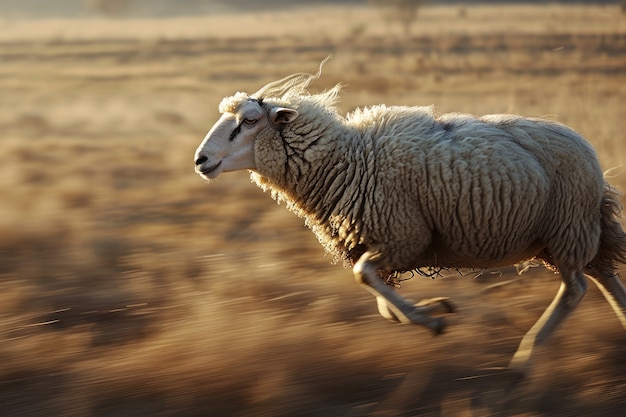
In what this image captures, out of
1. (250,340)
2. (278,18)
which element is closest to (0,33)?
(278,18)

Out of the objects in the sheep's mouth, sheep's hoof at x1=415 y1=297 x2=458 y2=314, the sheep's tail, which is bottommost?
sheep's hoof at x1=415 y1=297 x2=458 y2=314

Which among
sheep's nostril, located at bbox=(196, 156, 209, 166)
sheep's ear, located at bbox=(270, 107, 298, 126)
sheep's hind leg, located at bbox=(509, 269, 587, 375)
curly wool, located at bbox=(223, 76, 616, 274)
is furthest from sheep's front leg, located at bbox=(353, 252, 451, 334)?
sheep's nostril, located at bbox=(196, 156, 209, 166)

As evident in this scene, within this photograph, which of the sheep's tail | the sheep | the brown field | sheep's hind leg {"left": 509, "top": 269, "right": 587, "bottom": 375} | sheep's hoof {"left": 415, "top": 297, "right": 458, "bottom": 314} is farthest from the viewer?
the sheep's tail

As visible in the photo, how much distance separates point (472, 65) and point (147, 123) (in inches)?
441

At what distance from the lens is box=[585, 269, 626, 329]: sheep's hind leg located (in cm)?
549

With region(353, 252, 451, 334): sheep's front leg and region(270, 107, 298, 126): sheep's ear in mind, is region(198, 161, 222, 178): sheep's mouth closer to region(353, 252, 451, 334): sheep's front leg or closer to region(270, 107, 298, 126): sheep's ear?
region(270, 107, 298, 126): sheep's ear

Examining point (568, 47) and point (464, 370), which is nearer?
point (464, 370)

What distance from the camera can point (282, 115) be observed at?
5195 mm

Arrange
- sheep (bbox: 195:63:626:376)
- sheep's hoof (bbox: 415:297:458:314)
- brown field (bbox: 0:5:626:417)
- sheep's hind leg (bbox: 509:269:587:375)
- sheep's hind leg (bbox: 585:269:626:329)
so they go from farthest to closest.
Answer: sheep's hind leg (bbox: 585:269:626:329) < sheep's hind leg (bbox: 509:269:587:375) < sheep (bbox: 195:63:626:376) < sheep's hoof (bbox: 415:297:458:314) < brown field (bbox: 0:5:626:417)

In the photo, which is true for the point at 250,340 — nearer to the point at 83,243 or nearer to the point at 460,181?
the point at 460,181

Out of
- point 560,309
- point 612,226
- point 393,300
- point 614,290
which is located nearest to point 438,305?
point 393,300

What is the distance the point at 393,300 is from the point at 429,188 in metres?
0.67

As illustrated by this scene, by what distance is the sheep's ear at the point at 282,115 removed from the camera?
5.14m

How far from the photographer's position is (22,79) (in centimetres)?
2475
